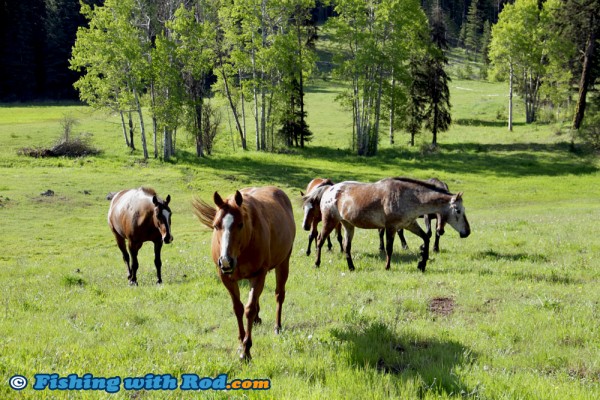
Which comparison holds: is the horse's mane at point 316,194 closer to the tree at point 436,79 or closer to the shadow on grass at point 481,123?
the tree at point 436,79

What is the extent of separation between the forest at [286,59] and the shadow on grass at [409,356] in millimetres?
35932

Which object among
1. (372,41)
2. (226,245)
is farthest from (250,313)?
(372,41)

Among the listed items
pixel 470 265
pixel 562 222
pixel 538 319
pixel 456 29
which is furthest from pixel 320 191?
pixel 456 29

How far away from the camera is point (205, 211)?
6.93 meters

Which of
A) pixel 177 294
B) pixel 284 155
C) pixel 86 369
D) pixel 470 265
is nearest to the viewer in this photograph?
pixel 86 369

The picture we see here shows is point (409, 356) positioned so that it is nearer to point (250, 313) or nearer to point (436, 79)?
point (250, 313)

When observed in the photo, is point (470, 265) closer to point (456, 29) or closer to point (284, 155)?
point (284, 155)

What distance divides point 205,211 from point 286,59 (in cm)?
4021

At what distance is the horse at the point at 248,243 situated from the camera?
5837 millimetres

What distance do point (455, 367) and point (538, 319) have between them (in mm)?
2916

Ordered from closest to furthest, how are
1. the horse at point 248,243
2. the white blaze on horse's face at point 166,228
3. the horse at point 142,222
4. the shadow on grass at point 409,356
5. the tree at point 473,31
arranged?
the shadow on grass at point 409,356, the horse at point 248,243, the white blaze on horse's face at point 166,228, the horse at point 142,222, the tree at point 473,31

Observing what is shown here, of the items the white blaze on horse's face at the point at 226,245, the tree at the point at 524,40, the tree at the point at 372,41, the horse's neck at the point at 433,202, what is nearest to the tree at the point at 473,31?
the tree at the point at 524,40

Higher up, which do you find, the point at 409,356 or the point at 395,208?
the point at 395,208

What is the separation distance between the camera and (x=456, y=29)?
448ft
